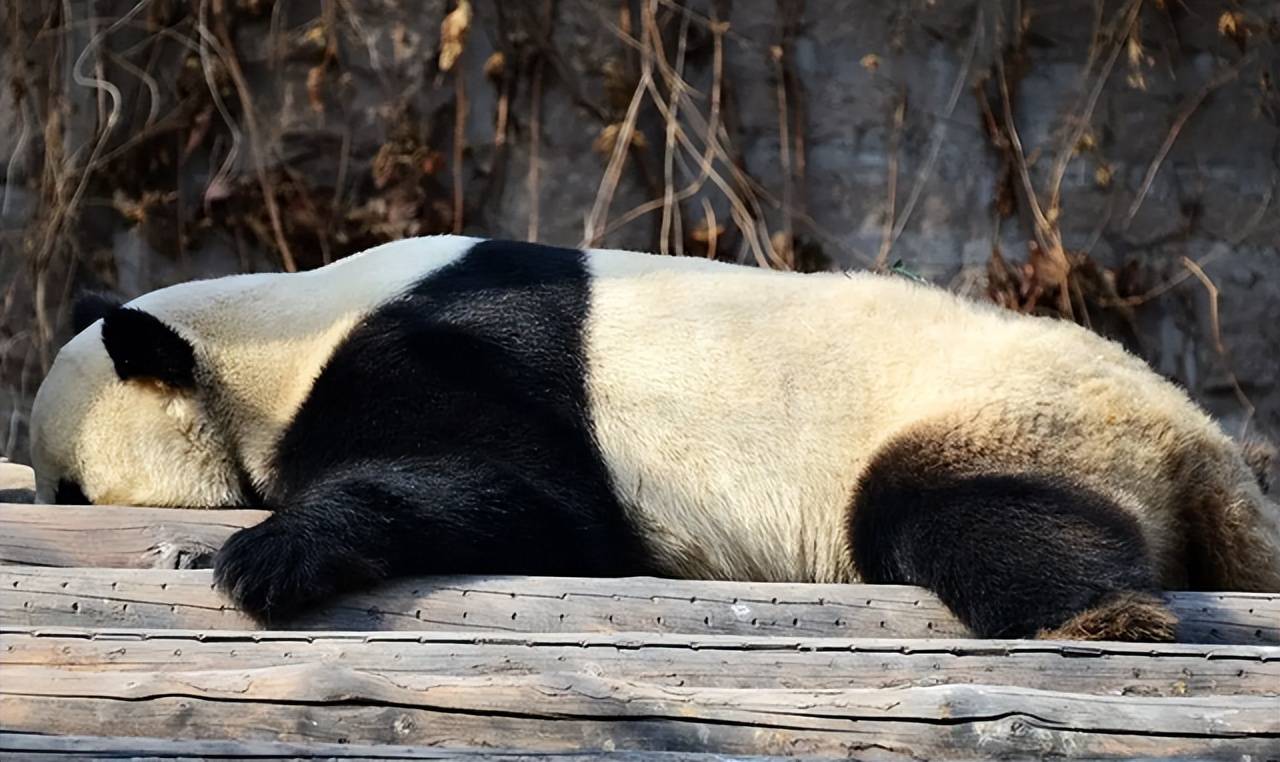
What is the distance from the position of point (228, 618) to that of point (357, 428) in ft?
1.99

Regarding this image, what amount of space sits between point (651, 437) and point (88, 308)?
152cm

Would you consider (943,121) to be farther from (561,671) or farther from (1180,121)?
(561,671)

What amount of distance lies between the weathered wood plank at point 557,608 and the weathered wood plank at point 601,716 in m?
0.54

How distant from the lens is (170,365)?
11.2 feet

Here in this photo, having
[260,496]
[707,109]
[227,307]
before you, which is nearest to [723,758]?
[260,496]

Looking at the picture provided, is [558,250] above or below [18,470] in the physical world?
above

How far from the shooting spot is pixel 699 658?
94.8 inches

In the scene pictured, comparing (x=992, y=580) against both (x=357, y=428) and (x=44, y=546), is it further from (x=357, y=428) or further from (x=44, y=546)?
(x=44, y=546)

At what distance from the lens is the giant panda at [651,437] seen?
289cm

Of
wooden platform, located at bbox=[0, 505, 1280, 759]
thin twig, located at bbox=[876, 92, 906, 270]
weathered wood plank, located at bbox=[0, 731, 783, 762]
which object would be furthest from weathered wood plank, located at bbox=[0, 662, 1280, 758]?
thin twig, located at bbox=[876, 92, 906, 270]

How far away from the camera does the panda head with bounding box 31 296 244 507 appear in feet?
11.2

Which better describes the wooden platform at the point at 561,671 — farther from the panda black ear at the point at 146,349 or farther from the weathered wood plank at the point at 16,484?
the weathered wood plank at the point at 16,484

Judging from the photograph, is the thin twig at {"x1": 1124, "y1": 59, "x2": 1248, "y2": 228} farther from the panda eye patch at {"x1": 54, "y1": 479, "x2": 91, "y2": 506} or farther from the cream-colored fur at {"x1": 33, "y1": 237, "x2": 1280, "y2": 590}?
the panda eye patch at {"x1": 54, "y1": 479, "x2": 91, "y2": 506}

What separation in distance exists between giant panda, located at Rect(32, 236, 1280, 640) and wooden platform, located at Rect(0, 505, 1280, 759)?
170 millimetres
